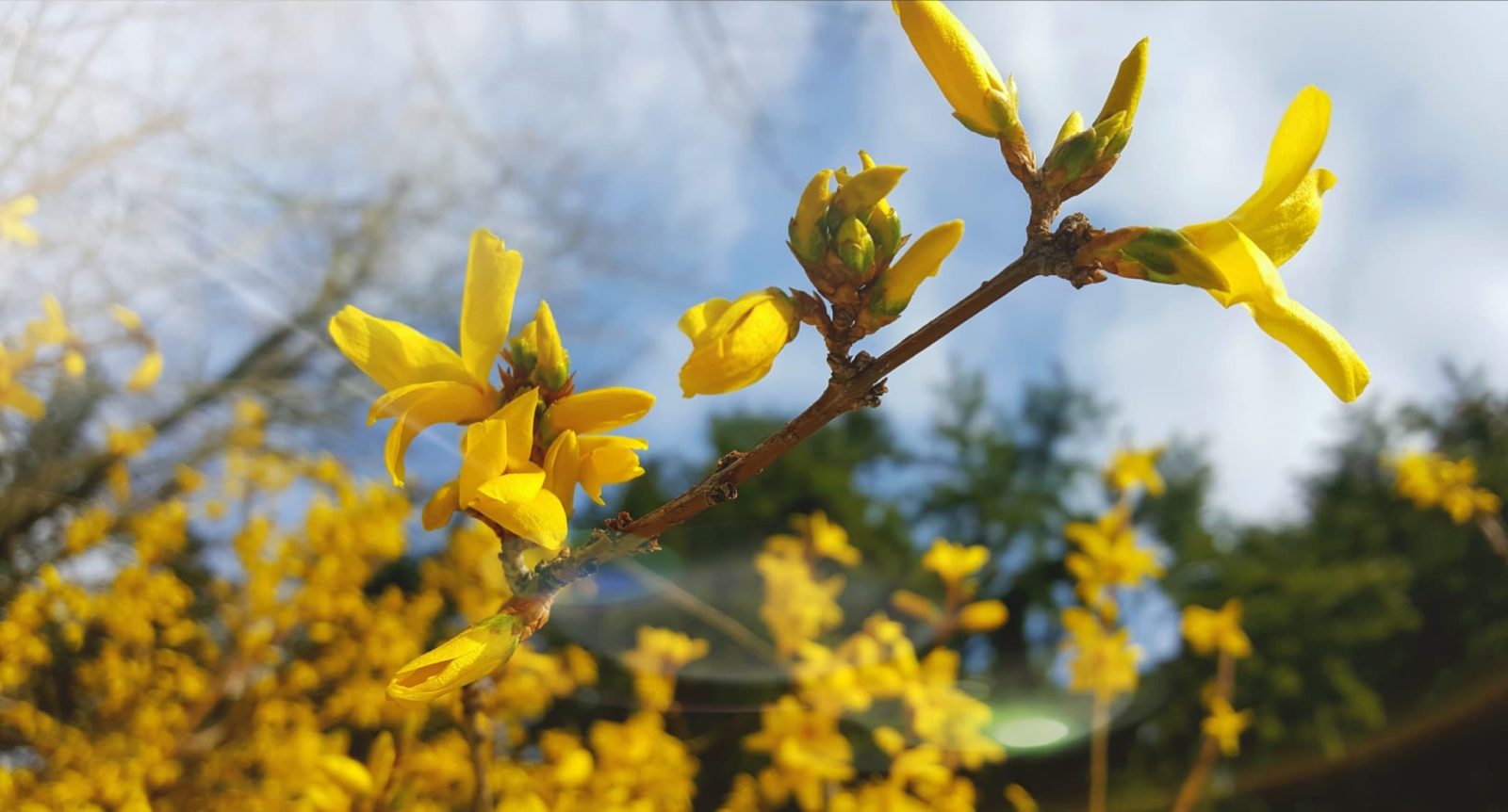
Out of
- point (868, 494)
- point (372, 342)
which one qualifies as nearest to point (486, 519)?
point (372, 342)

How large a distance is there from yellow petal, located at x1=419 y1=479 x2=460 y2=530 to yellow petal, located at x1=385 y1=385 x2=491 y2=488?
11mm

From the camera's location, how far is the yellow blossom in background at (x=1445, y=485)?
1.05 metres

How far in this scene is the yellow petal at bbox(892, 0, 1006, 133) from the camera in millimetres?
225

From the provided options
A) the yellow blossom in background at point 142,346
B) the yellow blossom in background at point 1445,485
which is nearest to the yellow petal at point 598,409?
the yellow blossom in background at point 142,346

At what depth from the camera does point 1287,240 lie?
0.73ft

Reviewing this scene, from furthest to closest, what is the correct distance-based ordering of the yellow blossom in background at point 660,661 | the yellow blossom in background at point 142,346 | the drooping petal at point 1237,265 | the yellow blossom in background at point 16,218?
the yellow blossom in background at point 660,661 < the yellow blossom in background at point 142,346 < the yellow blossom in background at point 16,218 < the drooping petal at point 1237,265

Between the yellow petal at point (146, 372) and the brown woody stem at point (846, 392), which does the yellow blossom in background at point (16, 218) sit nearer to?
the yellow petal at point (146, 372)

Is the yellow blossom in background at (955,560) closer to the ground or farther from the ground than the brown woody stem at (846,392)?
farther from the ground

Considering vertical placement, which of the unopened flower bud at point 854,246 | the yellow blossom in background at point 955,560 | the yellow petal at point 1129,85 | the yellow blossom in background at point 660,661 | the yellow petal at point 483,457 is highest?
the yellow blossom in background at point 955,560

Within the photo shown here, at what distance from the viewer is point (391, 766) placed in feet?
1.25

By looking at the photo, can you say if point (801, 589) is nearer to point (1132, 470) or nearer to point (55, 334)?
point (1132, 470)

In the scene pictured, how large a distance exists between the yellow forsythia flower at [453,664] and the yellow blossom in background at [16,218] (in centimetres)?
67

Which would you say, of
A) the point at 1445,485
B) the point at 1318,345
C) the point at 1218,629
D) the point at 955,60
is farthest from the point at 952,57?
the point at 1445,485

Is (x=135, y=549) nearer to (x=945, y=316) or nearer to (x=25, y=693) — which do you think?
(x=25, y=693)
